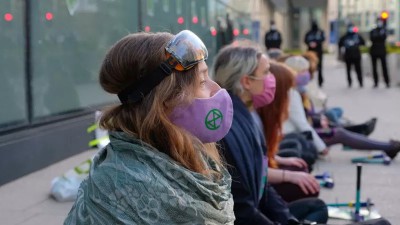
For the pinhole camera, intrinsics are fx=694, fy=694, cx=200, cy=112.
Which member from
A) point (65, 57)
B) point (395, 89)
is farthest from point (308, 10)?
point (65, 57)

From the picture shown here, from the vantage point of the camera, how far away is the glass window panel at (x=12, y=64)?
625 centimetres

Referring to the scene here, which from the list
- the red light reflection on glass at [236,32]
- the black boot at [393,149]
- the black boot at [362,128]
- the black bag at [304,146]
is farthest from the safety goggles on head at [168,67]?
the red light reflection on glass at [236,32]

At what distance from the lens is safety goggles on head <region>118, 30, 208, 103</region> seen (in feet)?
6.16

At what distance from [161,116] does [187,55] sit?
0.19 meters

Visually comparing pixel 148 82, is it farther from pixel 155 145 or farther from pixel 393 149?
pixel 393 149

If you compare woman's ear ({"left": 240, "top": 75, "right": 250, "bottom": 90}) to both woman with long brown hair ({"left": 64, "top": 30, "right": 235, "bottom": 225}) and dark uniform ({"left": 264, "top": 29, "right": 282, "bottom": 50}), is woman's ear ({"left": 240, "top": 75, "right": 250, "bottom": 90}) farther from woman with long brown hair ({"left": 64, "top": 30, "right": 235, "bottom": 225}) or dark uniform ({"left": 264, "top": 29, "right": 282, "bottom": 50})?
dark uniform ({"left": 264, "top": 29, "right": 282, "bottom": 50})

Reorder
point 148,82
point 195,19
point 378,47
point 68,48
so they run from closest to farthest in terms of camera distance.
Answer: point 148,82
point 68,48
point 195,19
point 378,47

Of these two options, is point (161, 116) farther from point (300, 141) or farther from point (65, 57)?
point (65, 57)

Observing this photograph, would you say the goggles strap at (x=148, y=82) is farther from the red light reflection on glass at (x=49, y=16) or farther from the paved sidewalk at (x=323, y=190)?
the red light reflection on glass at (x=49, y=16)

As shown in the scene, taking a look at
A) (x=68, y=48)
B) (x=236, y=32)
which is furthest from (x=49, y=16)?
(x=236, y=32)

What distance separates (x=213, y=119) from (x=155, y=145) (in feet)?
0.84

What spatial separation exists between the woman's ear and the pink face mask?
117 mm

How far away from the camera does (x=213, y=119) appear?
2084 mm

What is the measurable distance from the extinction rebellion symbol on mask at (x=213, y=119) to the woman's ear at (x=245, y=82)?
5.38ft
